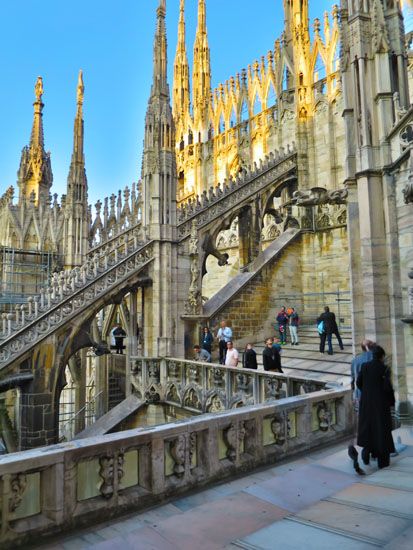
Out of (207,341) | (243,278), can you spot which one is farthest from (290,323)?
(207,341)

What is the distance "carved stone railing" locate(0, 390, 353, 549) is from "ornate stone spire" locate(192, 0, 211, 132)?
27271 millimetres

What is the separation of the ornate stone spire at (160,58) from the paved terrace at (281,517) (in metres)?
14.0

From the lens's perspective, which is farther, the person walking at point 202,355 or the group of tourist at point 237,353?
the person walking at point 202,355

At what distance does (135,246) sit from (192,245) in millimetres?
1955

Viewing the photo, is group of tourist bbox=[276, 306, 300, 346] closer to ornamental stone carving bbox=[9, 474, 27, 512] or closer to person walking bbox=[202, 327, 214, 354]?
person walking bbox=[202, 327, 214, 354]

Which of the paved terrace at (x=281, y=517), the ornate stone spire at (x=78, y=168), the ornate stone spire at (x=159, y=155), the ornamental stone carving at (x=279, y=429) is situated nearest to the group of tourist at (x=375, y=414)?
the paved terrace at (x=281, y=517)

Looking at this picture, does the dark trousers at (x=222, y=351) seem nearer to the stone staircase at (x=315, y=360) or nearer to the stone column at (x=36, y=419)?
the stone staircase at (x=315, y=360)

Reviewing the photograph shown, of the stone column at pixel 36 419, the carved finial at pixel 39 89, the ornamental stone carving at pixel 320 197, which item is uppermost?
the carved finial at pixel 39 89

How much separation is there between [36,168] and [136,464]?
26.2 m

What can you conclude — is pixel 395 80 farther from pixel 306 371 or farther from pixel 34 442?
pixel 34 442

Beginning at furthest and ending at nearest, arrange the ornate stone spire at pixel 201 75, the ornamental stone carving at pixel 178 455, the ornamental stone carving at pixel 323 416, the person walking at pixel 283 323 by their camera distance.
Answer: the ornate stone spire at pixel 201 75 < the person walking at pixel 283 323 < the ornamental stone carving at pixel 323 416 < the ornamental stone carving at pixel 178 455

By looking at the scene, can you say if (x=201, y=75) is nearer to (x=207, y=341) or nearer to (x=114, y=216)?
(x=114, y=216)

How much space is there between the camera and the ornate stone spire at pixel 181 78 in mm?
32844

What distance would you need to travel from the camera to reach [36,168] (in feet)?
86.4
